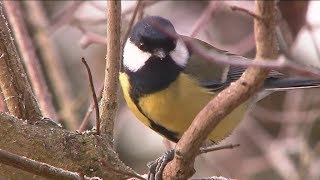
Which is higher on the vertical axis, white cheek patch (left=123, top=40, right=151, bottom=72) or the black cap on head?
the black cap on head

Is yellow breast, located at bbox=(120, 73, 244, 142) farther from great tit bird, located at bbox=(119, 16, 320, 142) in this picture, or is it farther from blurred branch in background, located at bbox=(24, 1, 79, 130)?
blurred branch in background, located at bbox=(24, 1, 79, 130)

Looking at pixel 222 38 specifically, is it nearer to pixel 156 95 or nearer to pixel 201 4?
pixel 201 4

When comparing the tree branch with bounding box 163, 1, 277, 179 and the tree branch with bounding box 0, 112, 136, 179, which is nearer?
the tree branch with bounding box 163, 1, 277, 179

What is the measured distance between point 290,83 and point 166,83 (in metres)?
0.34

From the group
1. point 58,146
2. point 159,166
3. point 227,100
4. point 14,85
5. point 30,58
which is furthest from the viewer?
point 30,58

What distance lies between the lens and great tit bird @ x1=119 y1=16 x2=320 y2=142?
201 centimetres

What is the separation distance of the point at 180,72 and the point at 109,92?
0.20 meters

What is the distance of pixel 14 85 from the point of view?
78.7 inches

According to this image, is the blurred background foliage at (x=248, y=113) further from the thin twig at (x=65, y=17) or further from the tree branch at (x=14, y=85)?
the tree branch at (x=14, y=85)

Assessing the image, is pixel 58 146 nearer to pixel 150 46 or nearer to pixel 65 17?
pixel 150 46

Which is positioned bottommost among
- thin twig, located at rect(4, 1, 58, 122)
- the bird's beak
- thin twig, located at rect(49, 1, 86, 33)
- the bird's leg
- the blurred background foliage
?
the blurred background foliage

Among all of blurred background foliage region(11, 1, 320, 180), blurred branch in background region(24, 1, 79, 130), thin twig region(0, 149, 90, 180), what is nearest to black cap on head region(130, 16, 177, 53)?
thin twig region(0, 149, 90, 180)

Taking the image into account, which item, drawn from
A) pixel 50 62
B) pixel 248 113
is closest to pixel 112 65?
pixel 248 113

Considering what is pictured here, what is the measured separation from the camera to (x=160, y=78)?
2.03 m
